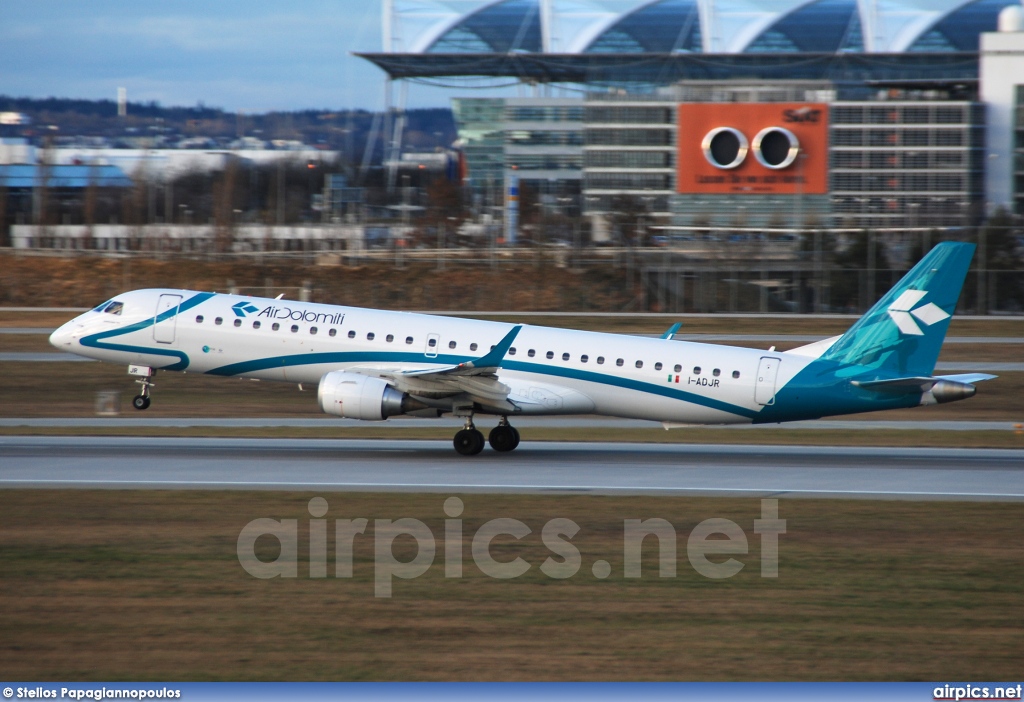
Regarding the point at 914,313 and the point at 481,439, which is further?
the point at 481,439

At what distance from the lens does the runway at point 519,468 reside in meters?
23.9

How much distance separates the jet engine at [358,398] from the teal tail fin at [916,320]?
1179 cm

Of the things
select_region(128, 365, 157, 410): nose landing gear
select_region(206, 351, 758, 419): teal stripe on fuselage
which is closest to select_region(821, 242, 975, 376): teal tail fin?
select_region(206, 351, 758, 419): teal stripe on fuselage

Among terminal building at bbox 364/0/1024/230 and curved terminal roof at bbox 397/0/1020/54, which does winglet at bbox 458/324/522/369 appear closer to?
terminal building at bbox 364/0/1024/230

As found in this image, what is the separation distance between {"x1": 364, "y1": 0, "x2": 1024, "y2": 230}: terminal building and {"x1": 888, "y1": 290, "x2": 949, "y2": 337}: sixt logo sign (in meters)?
66.0

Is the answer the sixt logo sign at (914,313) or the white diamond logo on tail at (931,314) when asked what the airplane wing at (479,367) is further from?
the white diamond logo on tail at (931,314)

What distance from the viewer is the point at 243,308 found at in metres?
30.2

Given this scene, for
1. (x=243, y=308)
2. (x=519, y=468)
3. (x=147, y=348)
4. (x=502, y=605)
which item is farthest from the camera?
(x=147, y=348)

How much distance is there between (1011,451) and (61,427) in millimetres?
27683

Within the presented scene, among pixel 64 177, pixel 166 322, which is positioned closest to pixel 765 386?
pixel 166 322

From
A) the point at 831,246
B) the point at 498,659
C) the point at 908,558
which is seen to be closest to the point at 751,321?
the point at 831,246

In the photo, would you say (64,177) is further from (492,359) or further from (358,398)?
(492,359)

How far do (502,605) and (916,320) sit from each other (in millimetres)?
16571

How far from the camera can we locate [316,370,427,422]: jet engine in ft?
88.3
